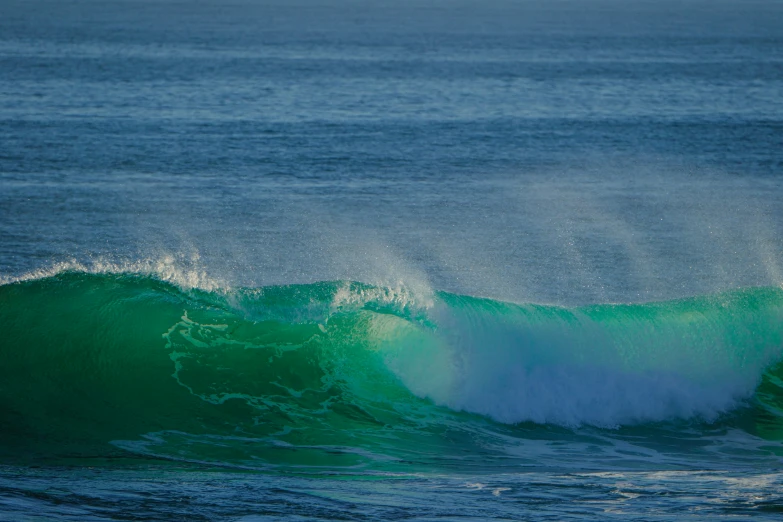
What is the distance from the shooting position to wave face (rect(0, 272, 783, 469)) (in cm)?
1052

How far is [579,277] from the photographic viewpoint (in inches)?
696

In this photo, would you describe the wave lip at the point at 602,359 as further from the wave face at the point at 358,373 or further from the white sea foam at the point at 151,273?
the white sea foam at the point at 151,273

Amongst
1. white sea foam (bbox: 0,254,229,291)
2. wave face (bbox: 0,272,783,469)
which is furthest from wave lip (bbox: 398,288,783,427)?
white sea foam (bbox: 0,254,229,291)

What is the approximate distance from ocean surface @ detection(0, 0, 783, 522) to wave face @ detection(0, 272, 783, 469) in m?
0.03

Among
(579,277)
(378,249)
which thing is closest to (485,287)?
(579,277)

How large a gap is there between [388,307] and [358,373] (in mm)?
827

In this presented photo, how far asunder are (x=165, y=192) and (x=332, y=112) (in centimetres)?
1395

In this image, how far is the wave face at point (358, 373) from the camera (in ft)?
34.5

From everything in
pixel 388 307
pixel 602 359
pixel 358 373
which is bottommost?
pixel 358 373

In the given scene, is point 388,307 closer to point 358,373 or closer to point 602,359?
point 358,373

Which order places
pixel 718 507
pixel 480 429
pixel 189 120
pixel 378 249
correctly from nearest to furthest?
pixel 718 507 < pixel 480 429 < pixel 378 249 < pixel 189 120

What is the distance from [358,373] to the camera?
1202cm

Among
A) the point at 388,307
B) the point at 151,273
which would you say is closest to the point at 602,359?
the point at 388,307

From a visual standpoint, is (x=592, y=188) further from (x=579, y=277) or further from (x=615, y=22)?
(x=615, y=22)
